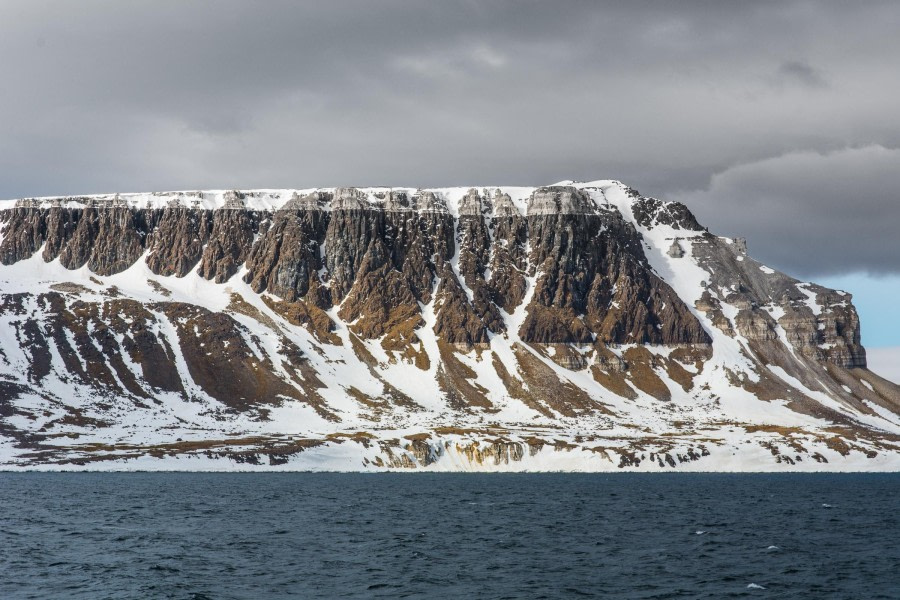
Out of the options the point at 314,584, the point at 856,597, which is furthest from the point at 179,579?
the point at 856,597

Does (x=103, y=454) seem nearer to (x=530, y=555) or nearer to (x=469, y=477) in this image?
(x=469, y=477)

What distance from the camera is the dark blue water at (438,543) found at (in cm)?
6197

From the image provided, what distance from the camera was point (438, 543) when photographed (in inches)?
3287

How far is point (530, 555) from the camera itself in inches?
3014

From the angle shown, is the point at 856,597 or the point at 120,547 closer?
the point at 856,597

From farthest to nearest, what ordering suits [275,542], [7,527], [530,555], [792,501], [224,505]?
[792,501] < [224,505] < [7,527] < [275,542] < [530,555]

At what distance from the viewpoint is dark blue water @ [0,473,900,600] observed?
6197 centimetres

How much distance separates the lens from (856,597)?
59.0m

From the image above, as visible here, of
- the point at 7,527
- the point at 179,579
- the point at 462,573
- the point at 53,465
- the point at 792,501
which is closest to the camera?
the point at 179,579

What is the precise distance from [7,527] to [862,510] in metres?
94.5

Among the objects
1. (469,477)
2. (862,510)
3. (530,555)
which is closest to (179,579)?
(530,555)

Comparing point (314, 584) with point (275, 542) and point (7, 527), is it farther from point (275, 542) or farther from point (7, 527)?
point (7, 527)

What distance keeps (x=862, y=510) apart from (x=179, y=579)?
85.2 metres

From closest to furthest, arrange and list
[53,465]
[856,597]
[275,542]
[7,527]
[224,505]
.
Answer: [856,597] < [275,542] < [7,527] < [224,505] < [53,465]
